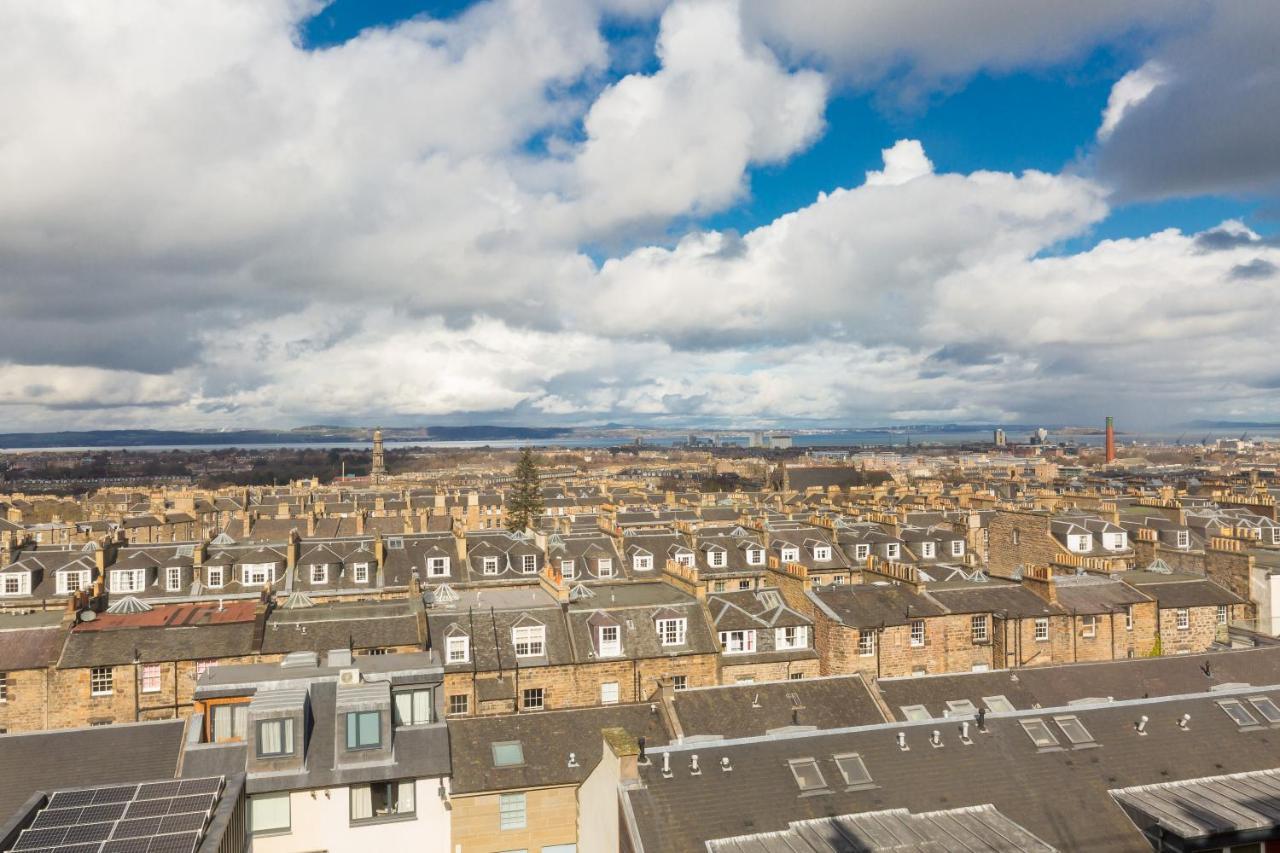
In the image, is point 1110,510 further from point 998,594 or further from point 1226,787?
point 1226,787

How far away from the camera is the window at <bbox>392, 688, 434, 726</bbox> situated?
27438mm

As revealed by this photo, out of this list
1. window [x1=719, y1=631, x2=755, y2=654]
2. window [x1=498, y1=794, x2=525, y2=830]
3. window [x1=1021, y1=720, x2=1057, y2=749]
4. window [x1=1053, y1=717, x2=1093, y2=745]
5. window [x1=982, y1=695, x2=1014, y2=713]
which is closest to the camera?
window [x1=1021, y1=720, x2=1057, y2=749]

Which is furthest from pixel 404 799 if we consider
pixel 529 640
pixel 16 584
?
pixel 16 584

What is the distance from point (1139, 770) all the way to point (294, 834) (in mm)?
24882

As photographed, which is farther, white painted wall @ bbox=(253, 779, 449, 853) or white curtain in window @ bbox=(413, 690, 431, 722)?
white curtain in window @ bbox=(413, 690, 431, 722)

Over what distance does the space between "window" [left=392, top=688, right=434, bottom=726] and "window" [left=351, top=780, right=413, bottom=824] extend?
6.34 feet

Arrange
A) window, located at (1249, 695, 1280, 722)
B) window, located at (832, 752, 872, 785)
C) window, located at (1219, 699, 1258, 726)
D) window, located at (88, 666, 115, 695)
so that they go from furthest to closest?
window, located at (88, 666, 115, 695) → window, located at (1249, 695, 1280, 722) → window, located at (1219, 699, 1258, 726) → window, located at (832, 752, 872, 785)

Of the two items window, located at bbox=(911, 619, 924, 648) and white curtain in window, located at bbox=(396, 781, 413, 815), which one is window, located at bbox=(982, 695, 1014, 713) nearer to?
window, located at bbox=(911, 619, 924, 648)

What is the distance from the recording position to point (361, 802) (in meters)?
25.8

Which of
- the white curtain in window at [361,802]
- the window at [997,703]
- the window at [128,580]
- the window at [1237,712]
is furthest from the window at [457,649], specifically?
the window at [128,580]

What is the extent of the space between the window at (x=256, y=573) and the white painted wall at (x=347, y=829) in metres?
39.9

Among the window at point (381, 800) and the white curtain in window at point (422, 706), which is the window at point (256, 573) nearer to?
the white curtain in window at point (422, 706)

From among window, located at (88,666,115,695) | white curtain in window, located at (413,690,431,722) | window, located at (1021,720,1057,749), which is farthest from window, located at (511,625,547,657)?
window, located at (1021,720,1057,749)

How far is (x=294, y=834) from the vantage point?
Result: 984 inches
